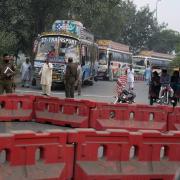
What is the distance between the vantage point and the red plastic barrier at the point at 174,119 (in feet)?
46.3

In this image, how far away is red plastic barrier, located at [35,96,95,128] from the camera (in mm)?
14078

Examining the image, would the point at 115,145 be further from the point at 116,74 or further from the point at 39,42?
the point at 116,74

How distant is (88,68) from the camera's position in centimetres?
3475

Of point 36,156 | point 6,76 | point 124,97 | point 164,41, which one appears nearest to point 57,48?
point 124,97

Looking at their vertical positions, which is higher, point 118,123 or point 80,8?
point 80,8

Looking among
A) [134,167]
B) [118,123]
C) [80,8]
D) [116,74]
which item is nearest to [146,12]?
[116,74]

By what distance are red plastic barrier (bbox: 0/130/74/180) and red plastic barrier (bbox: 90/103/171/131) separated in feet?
20.5

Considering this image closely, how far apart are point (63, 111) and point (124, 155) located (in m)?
6.80

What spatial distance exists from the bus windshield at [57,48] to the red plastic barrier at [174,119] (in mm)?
15628

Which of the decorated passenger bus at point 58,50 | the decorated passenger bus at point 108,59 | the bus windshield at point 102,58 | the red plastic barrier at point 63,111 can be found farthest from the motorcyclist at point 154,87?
the bus windshield at point 102,58

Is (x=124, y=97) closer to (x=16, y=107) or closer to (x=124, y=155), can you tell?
(x=16, y=107)

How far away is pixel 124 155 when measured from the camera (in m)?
7.94

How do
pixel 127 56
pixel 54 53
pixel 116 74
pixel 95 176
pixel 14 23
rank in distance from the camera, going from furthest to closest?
pixel 127 56 < pixel 116 74 < pixel 14 23 < pixel 54 53 < pixel 95 176

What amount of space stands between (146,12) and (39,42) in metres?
64.6
